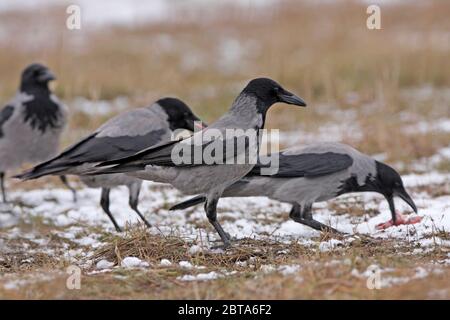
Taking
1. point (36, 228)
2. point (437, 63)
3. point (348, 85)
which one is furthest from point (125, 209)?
point (437, 63)

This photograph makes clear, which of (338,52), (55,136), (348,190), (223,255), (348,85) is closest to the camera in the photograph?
(223,255)

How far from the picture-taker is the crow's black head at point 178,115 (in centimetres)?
752

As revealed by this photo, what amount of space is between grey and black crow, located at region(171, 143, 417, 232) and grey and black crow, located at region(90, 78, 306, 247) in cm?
37

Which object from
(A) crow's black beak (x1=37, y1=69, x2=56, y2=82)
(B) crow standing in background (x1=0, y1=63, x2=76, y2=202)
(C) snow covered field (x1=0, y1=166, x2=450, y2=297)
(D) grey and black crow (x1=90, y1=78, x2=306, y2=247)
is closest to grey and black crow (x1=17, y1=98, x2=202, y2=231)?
(C) snow covered field (x1=0, y1=166, x2=450, y2=297)

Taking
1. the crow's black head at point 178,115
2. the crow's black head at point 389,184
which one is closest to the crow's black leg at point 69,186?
the crow's black head at point 178,115

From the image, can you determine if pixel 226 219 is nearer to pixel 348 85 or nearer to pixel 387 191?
pixel 387 191

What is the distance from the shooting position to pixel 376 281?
4.54 meters

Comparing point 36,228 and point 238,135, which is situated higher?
point 238,135

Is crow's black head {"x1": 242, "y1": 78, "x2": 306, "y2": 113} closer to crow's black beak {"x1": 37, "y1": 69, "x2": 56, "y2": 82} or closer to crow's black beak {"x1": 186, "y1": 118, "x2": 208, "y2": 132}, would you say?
crow's black beak {"x1": 186, "y1": 118, "x2": 208, "y2": 132}

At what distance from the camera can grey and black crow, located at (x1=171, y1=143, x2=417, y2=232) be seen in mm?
6547

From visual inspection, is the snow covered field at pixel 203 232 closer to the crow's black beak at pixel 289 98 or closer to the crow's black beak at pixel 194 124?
the crow's black beak at pixel 194 124

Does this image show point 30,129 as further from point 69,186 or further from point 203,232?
point 203,232
